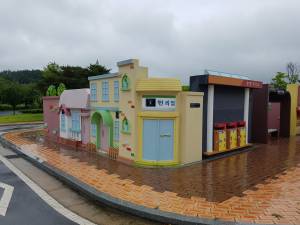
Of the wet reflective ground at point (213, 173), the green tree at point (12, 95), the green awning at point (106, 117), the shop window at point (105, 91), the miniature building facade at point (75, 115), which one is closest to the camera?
the wet reflective ground at point (213, 173)

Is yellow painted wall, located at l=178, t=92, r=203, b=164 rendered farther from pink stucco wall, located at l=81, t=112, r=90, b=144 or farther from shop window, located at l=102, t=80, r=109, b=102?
pink stucco wall, located at l=81, t=112, r=90, b=144

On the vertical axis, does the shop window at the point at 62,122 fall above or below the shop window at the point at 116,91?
below

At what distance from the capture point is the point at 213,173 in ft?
Result: 31.8

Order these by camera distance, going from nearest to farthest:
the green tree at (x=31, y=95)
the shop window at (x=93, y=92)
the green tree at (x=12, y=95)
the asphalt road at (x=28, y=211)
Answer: the asphalt road at (x=28, y=211), the shop window at (x=93, y=92), the green tree at (x=12, y=95), the green tree at (x=31, y=95)

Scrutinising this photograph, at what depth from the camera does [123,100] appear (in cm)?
1148

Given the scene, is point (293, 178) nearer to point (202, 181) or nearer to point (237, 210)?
point (202, 181)

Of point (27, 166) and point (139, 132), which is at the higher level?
point (139, 132)

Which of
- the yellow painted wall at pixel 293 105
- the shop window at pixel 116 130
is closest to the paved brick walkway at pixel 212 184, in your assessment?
the shop window at pixel 116 130

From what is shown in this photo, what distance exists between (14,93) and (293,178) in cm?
4971

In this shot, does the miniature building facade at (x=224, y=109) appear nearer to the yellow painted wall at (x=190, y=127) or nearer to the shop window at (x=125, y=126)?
the yellow painted wall at (x=190, y=127)

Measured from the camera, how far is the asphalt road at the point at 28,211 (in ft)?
19.7

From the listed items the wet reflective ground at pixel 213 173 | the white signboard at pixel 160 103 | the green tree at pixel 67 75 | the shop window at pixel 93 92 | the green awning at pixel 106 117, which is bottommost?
the wet reflective ground at pixel 213 173

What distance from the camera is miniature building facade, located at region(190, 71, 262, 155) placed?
39.3 ft

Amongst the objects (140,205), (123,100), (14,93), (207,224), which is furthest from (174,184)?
(14,93)
